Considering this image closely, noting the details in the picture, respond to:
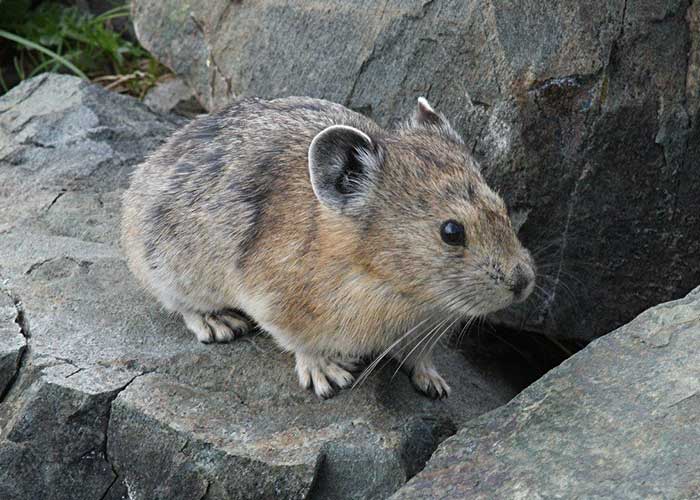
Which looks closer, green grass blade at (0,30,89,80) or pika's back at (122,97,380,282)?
pika's back at (122,97,380,282)

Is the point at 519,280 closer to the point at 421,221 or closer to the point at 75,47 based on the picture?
the point at 421,221

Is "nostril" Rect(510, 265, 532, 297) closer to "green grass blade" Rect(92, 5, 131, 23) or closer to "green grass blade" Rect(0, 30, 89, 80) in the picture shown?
"green grass blade" Rect(0, 30, 89, 80)

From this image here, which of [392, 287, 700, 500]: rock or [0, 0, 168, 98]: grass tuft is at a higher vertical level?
[392, 287, 700, 500]: rock

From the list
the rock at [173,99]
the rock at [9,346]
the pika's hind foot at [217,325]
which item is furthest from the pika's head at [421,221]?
the rock at [173,99]

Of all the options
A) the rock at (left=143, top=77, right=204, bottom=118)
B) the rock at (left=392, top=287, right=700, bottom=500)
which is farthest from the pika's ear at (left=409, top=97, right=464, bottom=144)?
the rock at (left=143, top=77, right=204, bottom=118)

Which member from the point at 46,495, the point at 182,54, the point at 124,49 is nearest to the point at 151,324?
the point at 46,495

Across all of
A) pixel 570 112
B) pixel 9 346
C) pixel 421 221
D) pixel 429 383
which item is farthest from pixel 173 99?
pixel 421 221
